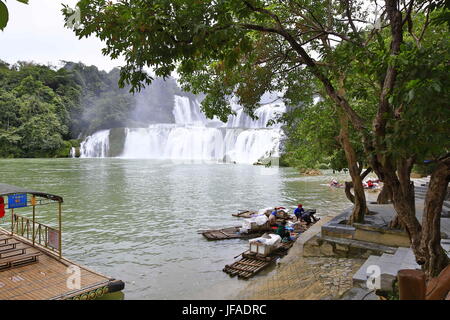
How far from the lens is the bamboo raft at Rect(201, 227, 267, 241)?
1119cm

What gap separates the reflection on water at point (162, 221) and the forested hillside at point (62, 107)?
103ft

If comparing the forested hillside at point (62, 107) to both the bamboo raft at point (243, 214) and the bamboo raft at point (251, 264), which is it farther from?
the bamboo raft at point (251, 264)

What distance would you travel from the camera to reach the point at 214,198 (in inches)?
756

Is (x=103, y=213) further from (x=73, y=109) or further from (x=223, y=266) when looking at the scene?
(x=73, y=109)

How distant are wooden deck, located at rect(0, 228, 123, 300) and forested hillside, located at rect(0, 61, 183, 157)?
52095 millimetres

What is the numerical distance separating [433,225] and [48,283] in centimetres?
628

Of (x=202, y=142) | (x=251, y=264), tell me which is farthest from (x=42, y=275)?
(x=202, y=142)

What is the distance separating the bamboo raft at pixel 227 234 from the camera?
36.7ft

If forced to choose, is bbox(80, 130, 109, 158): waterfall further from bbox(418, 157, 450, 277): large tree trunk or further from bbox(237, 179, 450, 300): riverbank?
bbox(418, 157, 450, 277): large tree trunk

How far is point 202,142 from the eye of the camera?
48062 mm

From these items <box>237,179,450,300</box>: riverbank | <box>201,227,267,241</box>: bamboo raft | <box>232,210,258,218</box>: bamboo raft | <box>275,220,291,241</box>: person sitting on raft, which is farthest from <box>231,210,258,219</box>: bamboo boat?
<box>237,179,450,300</box>: riverbank

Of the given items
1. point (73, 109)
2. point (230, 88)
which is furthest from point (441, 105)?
point (73, 109)

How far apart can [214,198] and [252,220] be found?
7.69 meters
